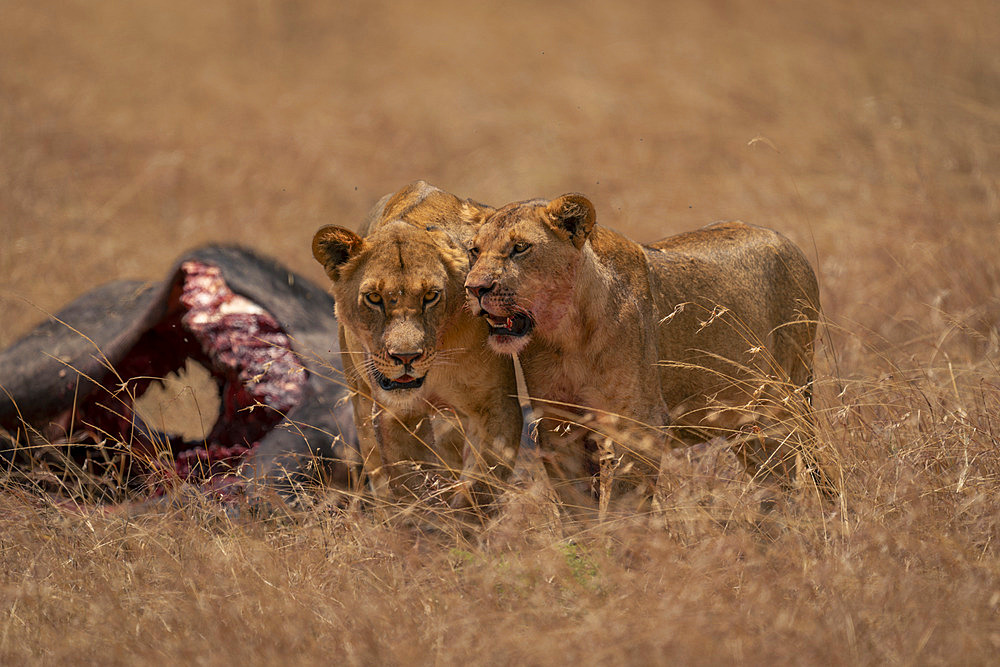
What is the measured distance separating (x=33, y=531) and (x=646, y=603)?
2.56 m

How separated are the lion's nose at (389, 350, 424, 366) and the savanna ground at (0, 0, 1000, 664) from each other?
0.63 m

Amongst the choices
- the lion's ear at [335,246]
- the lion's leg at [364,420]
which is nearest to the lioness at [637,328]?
the lion's ear at [335,246]

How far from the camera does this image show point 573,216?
4.13 meters

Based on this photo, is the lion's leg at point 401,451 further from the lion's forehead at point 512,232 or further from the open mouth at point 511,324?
the lion's forehead at point 512,232

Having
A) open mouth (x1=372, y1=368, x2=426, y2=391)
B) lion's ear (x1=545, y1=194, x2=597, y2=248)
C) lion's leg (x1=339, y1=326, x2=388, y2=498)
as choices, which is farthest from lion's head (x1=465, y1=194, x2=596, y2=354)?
lion's leg (x1=339, y1=326, x2=388, y2=498)

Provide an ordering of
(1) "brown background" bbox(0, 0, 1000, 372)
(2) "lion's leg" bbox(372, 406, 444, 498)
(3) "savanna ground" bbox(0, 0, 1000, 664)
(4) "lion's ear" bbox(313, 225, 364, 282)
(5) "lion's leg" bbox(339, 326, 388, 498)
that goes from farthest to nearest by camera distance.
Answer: (1) "brown background" bbox(0, 0, 1000, 372), (5) "lion's leg" bbox(339, 326, 388, 498), (2) "lion's leg" bbox(372, 406, 444, 498), (4) "lion's ear" bbox(313, 225, 364, 282), (3) "savanna ground" bbox(0, 0, 1000, 664)

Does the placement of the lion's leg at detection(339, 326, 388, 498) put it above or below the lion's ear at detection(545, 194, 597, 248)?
below

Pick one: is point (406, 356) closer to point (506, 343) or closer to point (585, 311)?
point (506, 343)

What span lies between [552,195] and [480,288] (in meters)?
8.66

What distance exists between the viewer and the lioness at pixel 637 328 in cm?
412

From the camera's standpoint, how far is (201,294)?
5984 millimetres

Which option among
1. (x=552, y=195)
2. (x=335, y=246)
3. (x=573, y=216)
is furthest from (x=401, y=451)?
(x=552, y=195)

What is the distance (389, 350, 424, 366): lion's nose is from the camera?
4043 millimetres

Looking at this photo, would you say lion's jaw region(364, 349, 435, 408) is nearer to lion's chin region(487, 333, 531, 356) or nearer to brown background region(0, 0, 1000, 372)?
lion's chin region(487, 333, 531, 356)
